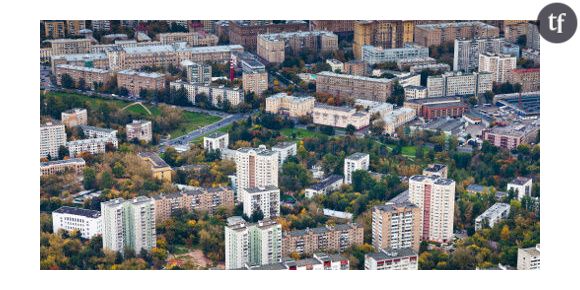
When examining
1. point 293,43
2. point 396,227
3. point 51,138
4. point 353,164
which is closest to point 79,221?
point 51,138

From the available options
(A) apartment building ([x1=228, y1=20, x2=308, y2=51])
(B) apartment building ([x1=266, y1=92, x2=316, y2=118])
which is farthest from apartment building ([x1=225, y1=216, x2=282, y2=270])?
(A) apartment building ([x1=228, y1=20, x2=308, y2=51])

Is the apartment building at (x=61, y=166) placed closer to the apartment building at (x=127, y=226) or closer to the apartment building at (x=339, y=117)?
the apartment building at (x=127, y=226)

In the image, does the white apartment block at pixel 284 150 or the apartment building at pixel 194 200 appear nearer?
the apartment building at pixel 194 200

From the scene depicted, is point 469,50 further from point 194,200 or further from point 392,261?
point 392,261

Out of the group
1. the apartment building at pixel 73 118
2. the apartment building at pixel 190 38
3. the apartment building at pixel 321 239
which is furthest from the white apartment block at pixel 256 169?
the apartment building at pixel 190 38

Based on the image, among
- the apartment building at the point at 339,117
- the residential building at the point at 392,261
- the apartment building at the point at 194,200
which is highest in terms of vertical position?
the apartment building at the point at 339,117

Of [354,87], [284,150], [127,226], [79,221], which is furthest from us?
[354,87]

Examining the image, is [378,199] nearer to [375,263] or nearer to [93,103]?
[375,263]

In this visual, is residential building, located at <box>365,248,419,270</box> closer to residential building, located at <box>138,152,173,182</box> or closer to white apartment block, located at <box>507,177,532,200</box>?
white apartment block, located at <box>507,177,532,200</box>
